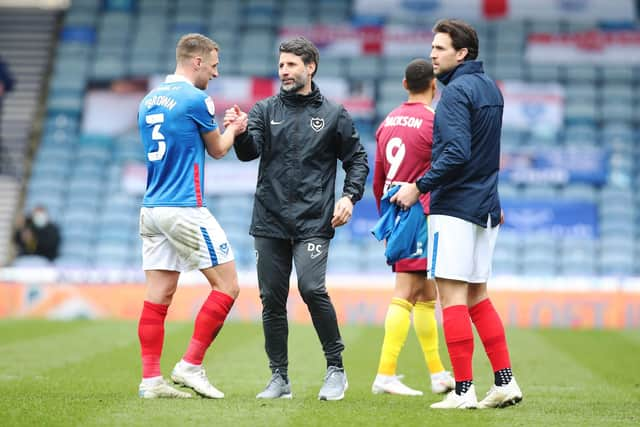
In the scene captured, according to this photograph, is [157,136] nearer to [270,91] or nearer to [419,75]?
[419,75]

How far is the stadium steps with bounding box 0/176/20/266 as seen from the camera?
19172 millimetres

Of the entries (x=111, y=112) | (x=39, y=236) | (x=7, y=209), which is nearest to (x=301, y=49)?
(x=39, y=236)

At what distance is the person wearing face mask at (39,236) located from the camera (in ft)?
54.2

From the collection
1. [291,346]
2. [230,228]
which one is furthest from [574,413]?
[230,228]

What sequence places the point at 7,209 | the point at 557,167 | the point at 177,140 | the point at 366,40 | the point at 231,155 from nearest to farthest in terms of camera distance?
the point at 177,140, the point at 557,167, the point at 231,155, the point at 7,209, the point at 366,40

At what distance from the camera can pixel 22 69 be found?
2198cm

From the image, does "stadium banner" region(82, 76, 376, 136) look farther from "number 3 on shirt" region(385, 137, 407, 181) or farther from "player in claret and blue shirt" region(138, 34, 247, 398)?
"player in claret and blue shirt" region(138, 34, 247, 398)

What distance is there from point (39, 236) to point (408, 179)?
1050cm

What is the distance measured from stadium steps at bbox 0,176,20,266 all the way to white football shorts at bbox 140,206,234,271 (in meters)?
13.2

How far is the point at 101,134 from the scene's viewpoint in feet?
65.3

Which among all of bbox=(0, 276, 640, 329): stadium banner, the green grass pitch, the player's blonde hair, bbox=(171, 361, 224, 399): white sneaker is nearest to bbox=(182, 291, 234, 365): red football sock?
bbox=(171, 361, 224, 399): white sneaker

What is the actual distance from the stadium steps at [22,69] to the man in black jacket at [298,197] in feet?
47.2

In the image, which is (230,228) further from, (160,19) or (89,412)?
(89,412)

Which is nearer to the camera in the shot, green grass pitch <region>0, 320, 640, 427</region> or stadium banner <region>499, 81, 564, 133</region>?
green grass pitch <region>0, 320, 640, 427</region>
